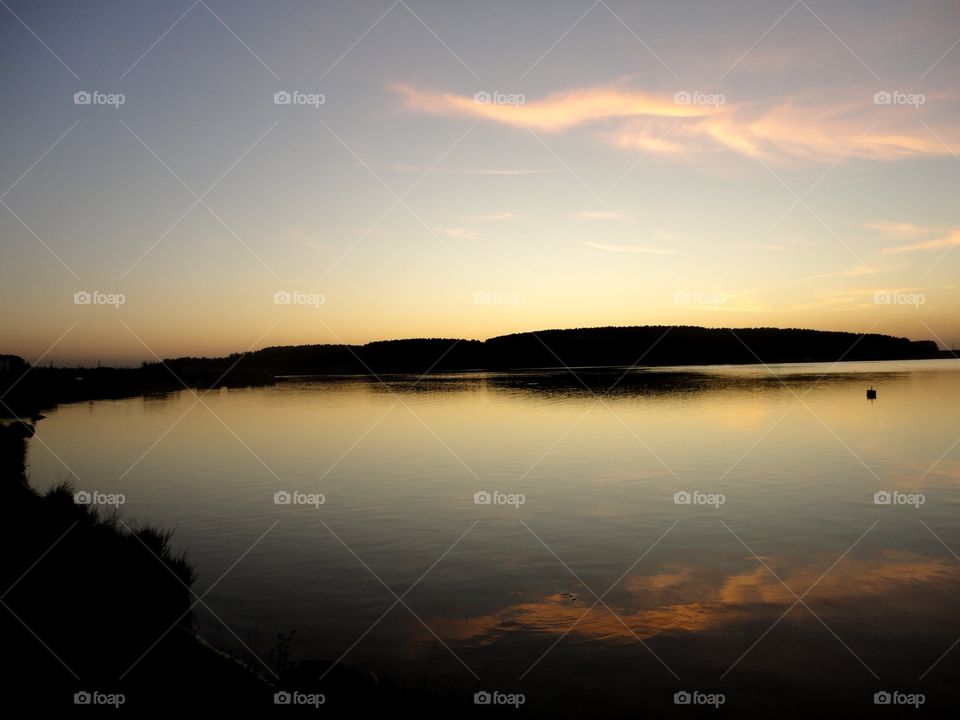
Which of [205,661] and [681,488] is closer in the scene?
[205,661]

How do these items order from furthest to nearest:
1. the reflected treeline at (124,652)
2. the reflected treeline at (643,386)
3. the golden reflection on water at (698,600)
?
the reflected treeline at (643,386)
the golden reflection on water at (698,600)
the reflected treeline at (124,652)

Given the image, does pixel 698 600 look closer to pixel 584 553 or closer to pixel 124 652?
pixel 584 553

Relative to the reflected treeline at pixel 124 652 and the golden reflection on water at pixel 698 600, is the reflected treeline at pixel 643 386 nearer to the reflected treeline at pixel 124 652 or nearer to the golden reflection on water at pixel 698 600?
the golden reflection on water at pixel 698 600

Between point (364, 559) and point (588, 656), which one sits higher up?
point (364, 559)

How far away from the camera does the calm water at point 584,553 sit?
552 inches

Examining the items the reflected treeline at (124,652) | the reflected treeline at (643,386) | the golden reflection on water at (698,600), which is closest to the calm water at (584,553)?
the golden reflection on water at (698,600)

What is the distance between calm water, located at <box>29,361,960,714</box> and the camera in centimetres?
1403

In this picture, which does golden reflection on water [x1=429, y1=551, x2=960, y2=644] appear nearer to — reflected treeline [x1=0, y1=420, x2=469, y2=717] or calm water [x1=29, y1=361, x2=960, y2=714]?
calm water [x1=29, y1=361, x2=960, y2=714]

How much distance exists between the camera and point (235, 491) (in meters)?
32.2

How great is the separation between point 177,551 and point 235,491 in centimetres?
1053

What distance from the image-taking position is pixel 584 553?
850 inches

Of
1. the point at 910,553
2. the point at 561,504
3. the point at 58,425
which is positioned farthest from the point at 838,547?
the point at 58,425

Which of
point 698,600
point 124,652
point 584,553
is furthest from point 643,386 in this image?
point 124,652

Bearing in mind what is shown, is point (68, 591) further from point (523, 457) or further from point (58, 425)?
point (58, 425)
